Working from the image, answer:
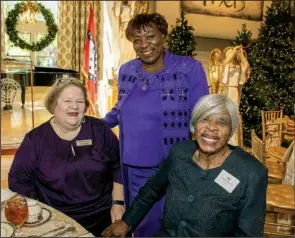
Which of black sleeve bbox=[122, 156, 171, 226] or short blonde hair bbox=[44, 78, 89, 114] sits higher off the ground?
short blonde hair bbox=[44, 78, 89, 114]

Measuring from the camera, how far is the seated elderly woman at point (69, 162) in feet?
5.90

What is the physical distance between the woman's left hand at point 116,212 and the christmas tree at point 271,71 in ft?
15.3

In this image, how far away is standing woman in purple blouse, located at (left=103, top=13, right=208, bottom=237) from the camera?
1.89 meters

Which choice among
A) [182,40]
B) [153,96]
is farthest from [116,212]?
[182,40]

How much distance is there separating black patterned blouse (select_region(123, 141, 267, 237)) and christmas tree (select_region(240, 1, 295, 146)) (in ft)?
16.2

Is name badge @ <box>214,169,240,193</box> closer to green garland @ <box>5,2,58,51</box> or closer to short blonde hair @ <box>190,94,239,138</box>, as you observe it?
short blonde hair @ <box>190,94,239,138</box>

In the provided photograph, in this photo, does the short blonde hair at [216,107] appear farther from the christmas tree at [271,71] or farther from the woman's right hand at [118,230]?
the christmas tree at [271,71]

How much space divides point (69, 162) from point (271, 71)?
533 centimetres

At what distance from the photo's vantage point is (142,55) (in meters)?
1.92

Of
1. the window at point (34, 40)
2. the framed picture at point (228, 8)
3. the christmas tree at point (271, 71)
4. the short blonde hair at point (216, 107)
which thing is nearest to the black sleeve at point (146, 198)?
the short blonde hair at point (216, 107)

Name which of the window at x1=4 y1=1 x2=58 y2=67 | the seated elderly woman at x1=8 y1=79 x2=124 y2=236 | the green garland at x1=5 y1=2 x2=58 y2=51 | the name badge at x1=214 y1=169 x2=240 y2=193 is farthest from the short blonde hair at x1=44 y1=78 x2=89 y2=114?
the green garland at x1=5 y1=2 x2=58 y2=51

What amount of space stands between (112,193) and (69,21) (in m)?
7.72

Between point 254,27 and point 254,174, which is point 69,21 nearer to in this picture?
point 254,27

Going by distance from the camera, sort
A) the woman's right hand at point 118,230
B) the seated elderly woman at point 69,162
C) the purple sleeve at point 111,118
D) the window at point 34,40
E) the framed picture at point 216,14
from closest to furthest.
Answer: the woman's right hand at point 118,230
the seated elderly woman at point 69,162
the purple sleeve at point 111,118
the framed picture at point 216,14
the window at point 34,40
